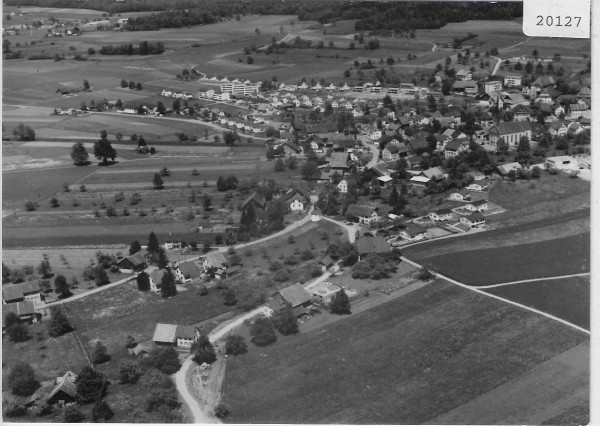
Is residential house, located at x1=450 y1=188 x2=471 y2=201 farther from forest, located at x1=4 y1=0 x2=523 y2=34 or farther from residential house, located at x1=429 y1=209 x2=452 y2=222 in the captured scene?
forest, located at x1=4 y1=0 x2=523 y2=34

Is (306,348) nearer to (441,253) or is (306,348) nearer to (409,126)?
(441,253)

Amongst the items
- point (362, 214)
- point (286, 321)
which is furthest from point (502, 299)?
point (362, 214)

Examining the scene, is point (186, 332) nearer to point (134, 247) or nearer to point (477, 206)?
point (134, 247)

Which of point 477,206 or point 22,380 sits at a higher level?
point 477,206

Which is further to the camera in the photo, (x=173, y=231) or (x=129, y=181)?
(x=129, y=181)

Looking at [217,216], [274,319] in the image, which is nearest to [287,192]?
[217,216]

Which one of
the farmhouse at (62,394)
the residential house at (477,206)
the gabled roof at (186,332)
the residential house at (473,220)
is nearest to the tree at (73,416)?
the farmhouse at (62,394)

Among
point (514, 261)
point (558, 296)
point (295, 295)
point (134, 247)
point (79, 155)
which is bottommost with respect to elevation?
point (558, 296)
